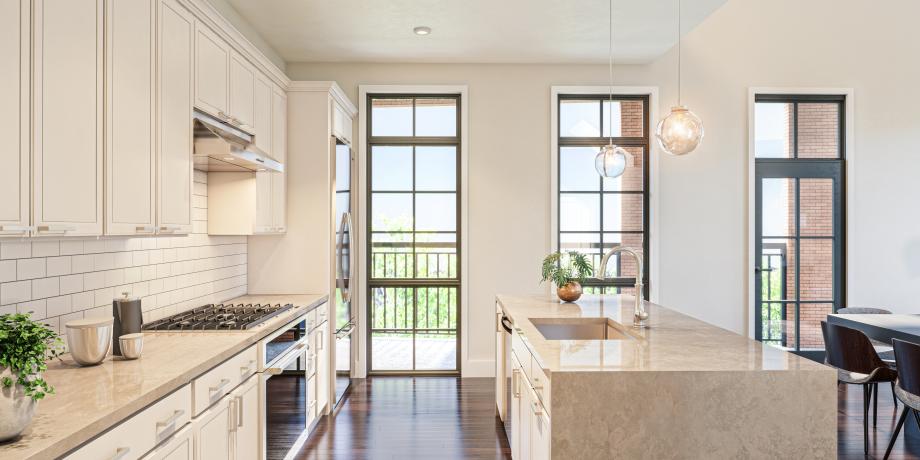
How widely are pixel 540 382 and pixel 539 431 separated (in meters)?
0.20

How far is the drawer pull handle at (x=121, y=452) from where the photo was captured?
4.90 ft

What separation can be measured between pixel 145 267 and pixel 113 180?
0.93 m

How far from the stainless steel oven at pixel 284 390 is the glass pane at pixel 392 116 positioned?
2338 millimetres

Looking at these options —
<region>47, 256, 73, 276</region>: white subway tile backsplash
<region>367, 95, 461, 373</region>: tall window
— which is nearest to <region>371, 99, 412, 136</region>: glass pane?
<region>367, 95, 461, 373</region>: tall window

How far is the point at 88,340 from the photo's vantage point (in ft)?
6.17

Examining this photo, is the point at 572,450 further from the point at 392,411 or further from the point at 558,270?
the point at 392,411

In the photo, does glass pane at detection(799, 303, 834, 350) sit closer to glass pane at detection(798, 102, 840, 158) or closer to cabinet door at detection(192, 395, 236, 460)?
glass pane at detection(798, 102, 840, 158)

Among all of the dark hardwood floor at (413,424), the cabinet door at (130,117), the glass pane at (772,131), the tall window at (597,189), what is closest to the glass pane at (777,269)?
the glass pane at (772,131)

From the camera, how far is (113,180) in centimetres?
204

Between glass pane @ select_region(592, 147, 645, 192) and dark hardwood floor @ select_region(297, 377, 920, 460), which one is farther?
glass pane @ select_region(592, 147, 645, 192)

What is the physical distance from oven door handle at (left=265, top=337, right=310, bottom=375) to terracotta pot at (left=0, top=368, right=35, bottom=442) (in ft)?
4.80

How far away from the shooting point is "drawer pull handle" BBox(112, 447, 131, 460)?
1.49 meters

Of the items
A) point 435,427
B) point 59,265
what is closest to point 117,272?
point 59,265

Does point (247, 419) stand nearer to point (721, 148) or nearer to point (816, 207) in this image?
point (721, 148)
